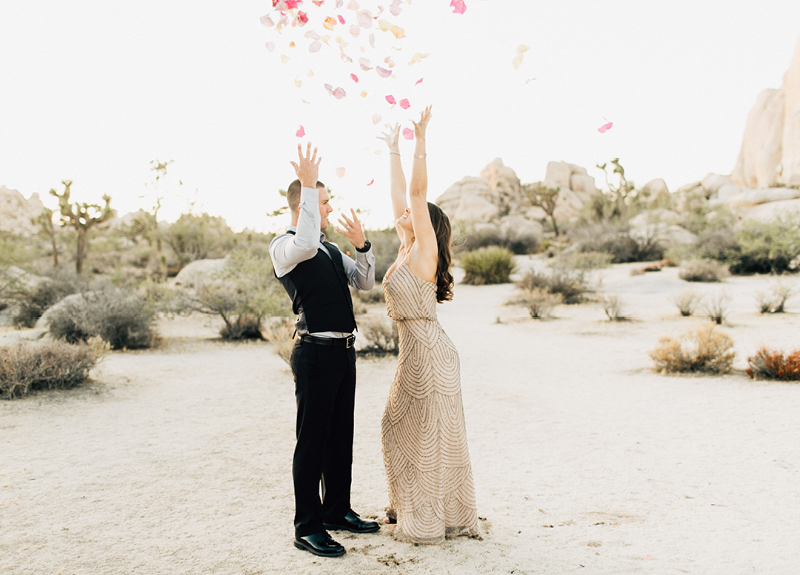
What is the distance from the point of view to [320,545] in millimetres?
3316

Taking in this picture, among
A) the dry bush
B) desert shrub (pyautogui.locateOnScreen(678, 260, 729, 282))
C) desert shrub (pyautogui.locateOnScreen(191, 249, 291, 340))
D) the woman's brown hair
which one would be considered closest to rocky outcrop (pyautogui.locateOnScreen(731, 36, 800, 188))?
desert shrub (pyautogui.locateOnScreen(678, 260, 729, 282))

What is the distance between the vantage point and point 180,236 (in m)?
33.3

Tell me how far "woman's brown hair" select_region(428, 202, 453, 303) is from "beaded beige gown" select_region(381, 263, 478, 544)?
0.37 ft

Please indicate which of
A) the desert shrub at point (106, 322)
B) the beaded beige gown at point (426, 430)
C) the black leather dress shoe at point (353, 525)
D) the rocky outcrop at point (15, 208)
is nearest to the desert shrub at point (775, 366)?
the beaded beige gown at point (426, 430)

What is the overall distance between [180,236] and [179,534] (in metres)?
31.9

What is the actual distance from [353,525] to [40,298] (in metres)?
15.0

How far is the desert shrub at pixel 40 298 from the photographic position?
14328 mm

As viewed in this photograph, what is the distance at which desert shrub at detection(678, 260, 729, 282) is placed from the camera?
65.2 ft

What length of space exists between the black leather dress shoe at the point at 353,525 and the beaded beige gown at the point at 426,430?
0.63 ft

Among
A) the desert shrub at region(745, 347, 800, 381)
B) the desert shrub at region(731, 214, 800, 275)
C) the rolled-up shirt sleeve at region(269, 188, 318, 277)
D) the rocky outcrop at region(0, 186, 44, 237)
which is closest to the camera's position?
the rolled-up shirt sleeve at region(269, 188, 318, 277)

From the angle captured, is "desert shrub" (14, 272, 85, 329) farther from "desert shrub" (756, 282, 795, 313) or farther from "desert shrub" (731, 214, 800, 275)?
"desert shrub" (731, 214, 800, 275)

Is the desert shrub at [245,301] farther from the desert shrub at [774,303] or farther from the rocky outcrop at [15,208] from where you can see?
the rocky outcrop at [15,208]

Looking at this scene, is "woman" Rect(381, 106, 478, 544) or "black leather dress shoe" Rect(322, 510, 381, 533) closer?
"woman" Rect(381, 106, 478, 544)

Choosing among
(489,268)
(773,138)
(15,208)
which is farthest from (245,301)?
(15,208)
